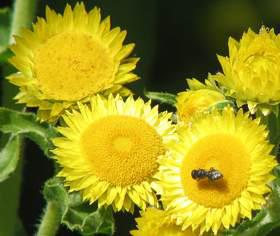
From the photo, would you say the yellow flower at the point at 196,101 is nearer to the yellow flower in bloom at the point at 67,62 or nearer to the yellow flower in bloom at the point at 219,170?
the yellow flower in bloom at the point at 219,170

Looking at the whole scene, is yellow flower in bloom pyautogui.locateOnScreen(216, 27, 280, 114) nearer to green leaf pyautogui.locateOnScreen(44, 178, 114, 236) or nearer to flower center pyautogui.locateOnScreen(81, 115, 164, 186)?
flower center pyautogui.locateOnScreen(81, 115, 164, 186)

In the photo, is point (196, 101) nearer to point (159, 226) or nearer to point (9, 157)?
point (159, 226)

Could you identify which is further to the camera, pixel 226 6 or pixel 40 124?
pixel 226 6

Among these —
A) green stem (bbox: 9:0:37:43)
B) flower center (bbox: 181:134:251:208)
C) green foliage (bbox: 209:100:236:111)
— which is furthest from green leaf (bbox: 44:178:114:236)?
green stem (bbox: 9:0:37:43)

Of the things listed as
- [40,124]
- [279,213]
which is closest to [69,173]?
[40,124]

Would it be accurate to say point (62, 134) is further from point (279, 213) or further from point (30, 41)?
point (279, 213)

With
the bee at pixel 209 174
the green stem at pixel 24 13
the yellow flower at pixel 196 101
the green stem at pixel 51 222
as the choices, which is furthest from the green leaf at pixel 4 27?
the bee at pixel 209 174
